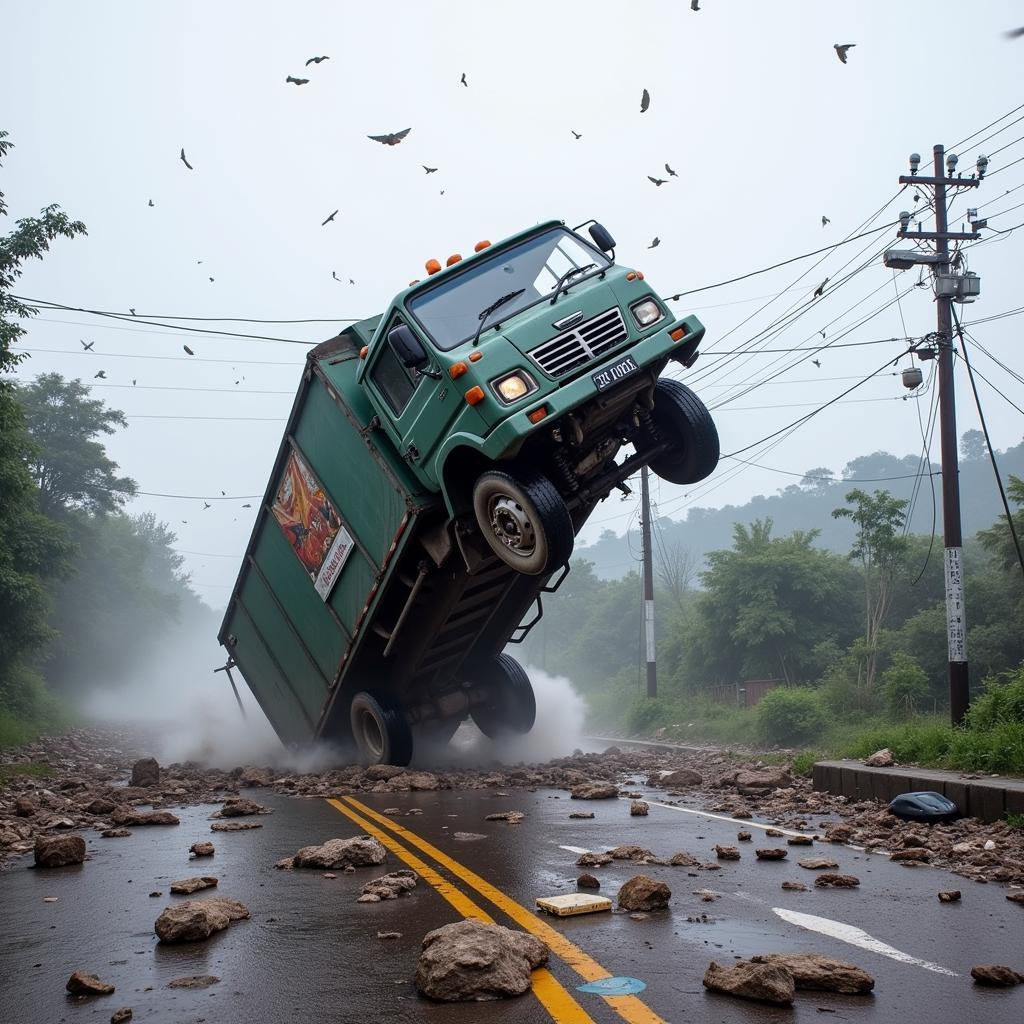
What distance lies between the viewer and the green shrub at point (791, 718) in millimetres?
21672

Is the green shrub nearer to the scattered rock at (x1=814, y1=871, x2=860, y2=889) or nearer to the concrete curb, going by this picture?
the concrete curb

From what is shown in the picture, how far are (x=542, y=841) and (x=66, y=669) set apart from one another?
165 feet

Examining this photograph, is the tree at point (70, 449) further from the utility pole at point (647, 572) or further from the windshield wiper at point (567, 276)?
the windshield wiper at point (567, 276)

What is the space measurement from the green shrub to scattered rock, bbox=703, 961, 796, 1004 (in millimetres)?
18394

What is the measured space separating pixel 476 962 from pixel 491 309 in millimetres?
6273

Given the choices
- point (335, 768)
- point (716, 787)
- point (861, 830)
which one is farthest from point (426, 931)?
point (335, 768)

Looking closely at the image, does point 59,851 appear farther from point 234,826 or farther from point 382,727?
point 382,727

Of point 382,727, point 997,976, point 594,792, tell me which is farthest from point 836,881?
point 382,727

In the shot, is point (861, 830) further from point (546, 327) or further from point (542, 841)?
point (546, 327)

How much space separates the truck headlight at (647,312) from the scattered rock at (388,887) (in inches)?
199

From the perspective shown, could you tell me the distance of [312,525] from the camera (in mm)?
11828

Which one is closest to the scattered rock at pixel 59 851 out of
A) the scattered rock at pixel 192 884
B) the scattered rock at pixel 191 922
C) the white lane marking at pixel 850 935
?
the scattered rock at pixel 192 884

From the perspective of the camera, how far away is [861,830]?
827 cm

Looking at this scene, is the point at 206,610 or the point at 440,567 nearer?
the point at 440,567
